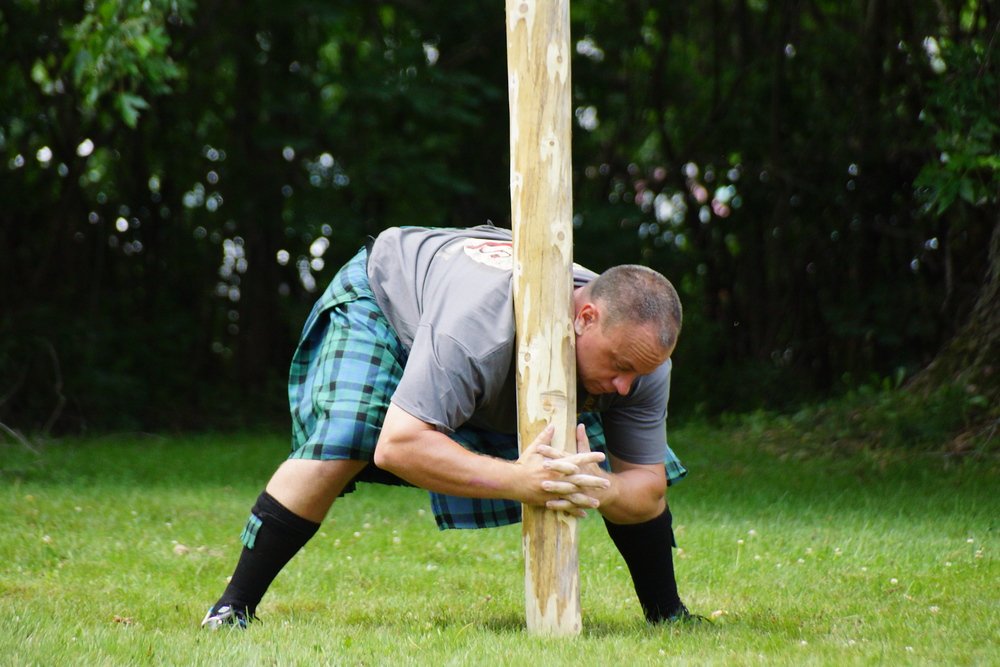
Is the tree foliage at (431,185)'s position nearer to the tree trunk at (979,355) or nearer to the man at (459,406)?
the tree trunk at (979,355)

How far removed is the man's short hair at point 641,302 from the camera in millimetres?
3500

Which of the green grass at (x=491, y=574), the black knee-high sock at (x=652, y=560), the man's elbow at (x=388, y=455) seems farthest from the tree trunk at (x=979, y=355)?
the man's elbow at (x=388, y=455)

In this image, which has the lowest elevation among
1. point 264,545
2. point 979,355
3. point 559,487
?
point 979,355

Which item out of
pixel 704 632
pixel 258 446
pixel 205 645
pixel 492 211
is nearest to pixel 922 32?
pixel 492 211

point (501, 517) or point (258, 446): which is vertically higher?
point (501, 517)

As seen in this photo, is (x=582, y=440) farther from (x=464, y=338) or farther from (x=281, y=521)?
(x=281, y=521)

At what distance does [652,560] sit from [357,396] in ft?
3.72

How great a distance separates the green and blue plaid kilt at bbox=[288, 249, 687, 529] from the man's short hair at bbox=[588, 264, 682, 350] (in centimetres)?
65

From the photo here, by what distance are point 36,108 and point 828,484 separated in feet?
29.9

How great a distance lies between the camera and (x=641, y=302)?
350cm

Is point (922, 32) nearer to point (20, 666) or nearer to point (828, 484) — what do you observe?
Answer: point (828, 484)

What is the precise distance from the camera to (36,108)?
41.4 feet


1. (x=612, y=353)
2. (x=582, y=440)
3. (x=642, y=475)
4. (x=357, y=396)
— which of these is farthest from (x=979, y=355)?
(x=357, y=396)

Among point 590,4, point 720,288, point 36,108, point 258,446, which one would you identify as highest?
point 590,4
